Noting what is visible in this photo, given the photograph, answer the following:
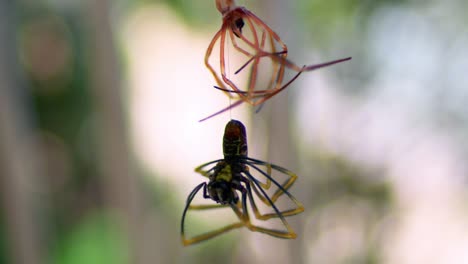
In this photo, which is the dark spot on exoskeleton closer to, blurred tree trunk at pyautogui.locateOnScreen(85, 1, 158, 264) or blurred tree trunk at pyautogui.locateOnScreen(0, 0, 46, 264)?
blurred tree trunk at pyautogui.locateOnScreen(85, 1, 158, 264)

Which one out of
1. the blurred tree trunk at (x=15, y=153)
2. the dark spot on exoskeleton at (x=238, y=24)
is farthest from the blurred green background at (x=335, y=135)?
the dark spot on exoskeleton at (x=238, y=24)

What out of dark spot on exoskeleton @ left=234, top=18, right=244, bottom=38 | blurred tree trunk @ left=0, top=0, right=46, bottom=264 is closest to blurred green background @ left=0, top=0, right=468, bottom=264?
blurred tree trunk @ left=0, top=0, right=46, bottom=264

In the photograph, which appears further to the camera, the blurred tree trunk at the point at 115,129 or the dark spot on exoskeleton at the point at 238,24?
the blurred tree trunk at the point at 115,129

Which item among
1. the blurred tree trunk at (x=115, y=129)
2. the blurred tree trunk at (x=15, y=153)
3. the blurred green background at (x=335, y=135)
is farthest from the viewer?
the blurred green background at (x=335, y=135)

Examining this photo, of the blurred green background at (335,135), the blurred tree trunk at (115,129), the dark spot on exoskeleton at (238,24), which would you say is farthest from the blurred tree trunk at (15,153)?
the dark spot on exoskeleton at (238,24)

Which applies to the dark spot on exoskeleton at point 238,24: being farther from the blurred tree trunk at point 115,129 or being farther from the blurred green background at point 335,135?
the blurred green background at point 335,135

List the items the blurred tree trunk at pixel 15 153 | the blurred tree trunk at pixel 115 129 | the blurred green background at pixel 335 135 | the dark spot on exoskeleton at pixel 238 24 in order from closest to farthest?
the dark spot on exoskeleton at pixel 238 24 < the blurred tree trunk at pixel 115 129 < the blurred tree trunk at pixel 15 153 < the blurred green background at pixel 335 135

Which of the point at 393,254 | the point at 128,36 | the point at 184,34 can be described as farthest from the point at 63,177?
the point at 393,254

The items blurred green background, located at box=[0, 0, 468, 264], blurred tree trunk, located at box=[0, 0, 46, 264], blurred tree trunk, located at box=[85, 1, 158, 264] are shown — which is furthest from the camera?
blurred green background, located at box=[0, 0, 468, 264]

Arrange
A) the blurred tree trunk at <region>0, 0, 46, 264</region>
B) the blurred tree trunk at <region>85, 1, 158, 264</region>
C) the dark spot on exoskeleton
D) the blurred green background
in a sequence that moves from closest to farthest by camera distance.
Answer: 1. the dark spot on exoskeleton
2. the blurred tree trunk at <region>85, 1, 158, 264</region>
3. the blurred tree trunk at <region>0, 0, 46, 264</region>
4. the blurred green background

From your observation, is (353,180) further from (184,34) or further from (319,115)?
(184,34)

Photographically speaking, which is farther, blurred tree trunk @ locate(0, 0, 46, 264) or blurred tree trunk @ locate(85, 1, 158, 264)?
blurred tree trunk @ locate(0, 0, 46, 264)
